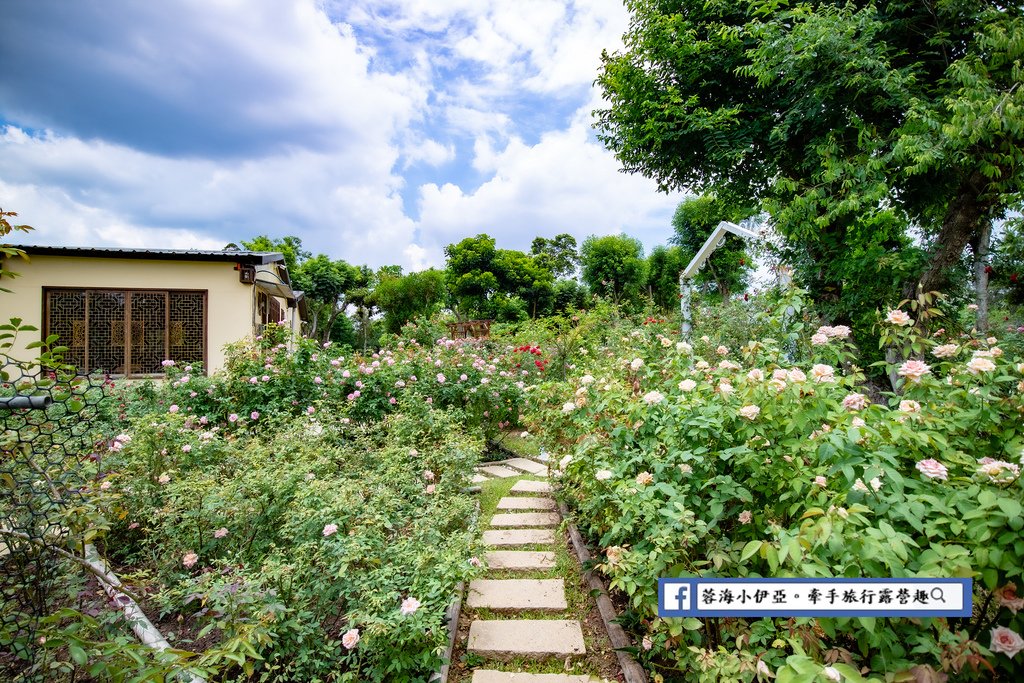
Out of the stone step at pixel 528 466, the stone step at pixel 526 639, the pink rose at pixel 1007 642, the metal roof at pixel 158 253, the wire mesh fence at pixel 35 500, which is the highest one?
the metal roof at pixel 158 253

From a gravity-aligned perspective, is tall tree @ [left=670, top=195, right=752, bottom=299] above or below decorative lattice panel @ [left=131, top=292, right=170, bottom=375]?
above

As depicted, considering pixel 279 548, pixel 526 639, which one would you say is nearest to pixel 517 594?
pixel 526 639

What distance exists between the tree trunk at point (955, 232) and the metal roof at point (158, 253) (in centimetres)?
1080

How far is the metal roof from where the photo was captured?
847 cm

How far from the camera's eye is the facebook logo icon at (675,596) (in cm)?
117

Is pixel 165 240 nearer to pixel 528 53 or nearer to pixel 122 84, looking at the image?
pixel 122 84

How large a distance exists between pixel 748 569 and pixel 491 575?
5.62ft

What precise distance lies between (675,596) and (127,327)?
1076cm

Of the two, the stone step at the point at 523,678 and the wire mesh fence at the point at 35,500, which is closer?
the wire mesh fence at the point at 35,500

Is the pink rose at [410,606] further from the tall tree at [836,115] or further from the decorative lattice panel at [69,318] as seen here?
the decorative lattice panel at [69,318]

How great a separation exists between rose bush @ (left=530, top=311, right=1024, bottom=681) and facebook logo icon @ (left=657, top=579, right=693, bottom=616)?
0.92 ft

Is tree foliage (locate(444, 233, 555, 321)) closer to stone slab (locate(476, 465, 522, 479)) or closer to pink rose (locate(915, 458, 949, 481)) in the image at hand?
stone slab (locate(476, 465, 522, 479))

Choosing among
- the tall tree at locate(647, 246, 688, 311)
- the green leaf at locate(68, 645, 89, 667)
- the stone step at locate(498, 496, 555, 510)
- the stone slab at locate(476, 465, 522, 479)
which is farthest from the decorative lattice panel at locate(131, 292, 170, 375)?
the tall tree at locate(647, 246, 688, 311)

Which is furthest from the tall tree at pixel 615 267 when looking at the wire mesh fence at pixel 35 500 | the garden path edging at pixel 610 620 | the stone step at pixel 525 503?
the wire mesh fence at pixel 35 500
